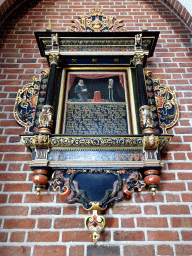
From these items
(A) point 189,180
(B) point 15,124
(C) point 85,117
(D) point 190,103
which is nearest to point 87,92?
(C) point 85,117

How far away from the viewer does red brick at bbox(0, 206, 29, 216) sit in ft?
7.53

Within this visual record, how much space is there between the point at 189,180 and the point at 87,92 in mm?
1487

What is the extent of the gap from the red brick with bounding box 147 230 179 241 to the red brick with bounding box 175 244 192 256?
7 cm

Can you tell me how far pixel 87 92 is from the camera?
2865 millimetres

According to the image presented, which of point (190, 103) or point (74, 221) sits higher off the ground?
point (190, 103)

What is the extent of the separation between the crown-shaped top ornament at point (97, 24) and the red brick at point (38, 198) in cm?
219

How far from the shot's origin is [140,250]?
2135 millimetres

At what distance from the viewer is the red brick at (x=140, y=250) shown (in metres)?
2.12

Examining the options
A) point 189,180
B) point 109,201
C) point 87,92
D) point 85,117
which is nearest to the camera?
point 109,201

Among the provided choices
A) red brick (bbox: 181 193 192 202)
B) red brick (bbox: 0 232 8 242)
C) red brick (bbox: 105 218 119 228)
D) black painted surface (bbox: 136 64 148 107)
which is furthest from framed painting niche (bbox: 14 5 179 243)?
red brick (bbox: 0 232 8 242)

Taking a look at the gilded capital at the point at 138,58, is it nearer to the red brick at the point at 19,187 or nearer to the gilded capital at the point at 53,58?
the gilded capital at the point at 53,58

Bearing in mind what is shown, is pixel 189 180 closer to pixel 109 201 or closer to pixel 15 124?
pixel 109 201

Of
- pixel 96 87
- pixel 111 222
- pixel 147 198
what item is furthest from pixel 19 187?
pixel 96 87

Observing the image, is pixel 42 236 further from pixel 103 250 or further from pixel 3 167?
pixel 3 167
